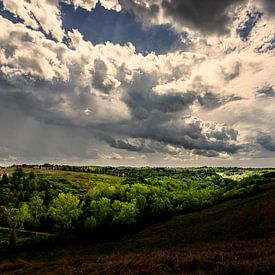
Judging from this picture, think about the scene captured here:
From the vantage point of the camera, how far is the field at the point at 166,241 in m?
15.8

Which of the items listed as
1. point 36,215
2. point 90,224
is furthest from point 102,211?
point 36,215

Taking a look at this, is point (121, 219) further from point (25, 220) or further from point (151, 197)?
point (25, 220)

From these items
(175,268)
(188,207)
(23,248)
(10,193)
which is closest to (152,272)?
(175,268)

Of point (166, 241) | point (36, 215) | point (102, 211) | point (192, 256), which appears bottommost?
point (166, 241)

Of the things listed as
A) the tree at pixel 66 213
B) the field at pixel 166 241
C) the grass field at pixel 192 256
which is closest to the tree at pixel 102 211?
the field at pixel 166 241

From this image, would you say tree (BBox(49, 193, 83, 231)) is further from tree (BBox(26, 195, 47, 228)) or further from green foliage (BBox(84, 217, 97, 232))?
tree (BBox(26, 195, 47, 228))

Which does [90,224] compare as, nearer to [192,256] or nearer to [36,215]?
[36,215]

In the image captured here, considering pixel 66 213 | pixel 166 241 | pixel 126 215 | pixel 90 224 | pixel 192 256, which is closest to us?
pixel 192 256

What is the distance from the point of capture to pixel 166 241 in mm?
51312

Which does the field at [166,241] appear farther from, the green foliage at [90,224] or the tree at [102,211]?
the green foliage at [90,224]

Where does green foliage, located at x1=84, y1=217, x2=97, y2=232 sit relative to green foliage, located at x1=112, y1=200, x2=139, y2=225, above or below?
below

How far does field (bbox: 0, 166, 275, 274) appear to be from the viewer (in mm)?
15797

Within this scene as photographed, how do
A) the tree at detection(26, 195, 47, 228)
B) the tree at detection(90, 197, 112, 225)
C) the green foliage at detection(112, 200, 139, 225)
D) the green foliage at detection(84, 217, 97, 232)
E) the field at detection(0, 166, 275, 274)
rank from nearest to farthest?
the field at detection(0, 166, 275, 274) → the green foliage at detection(84, 217, 97, 232) → the green foliage at detection(112, 200, 139, 225) → the tree at detection(90, 197, 112, 225) → the tree at detection(26, 195, 47, 228)

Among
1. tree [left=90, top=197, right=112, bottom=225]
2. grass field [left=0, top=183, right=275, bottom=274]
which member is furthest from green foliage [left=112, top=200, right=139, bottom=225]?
grass field [left=0, top=183, right=275, bottom=274]
